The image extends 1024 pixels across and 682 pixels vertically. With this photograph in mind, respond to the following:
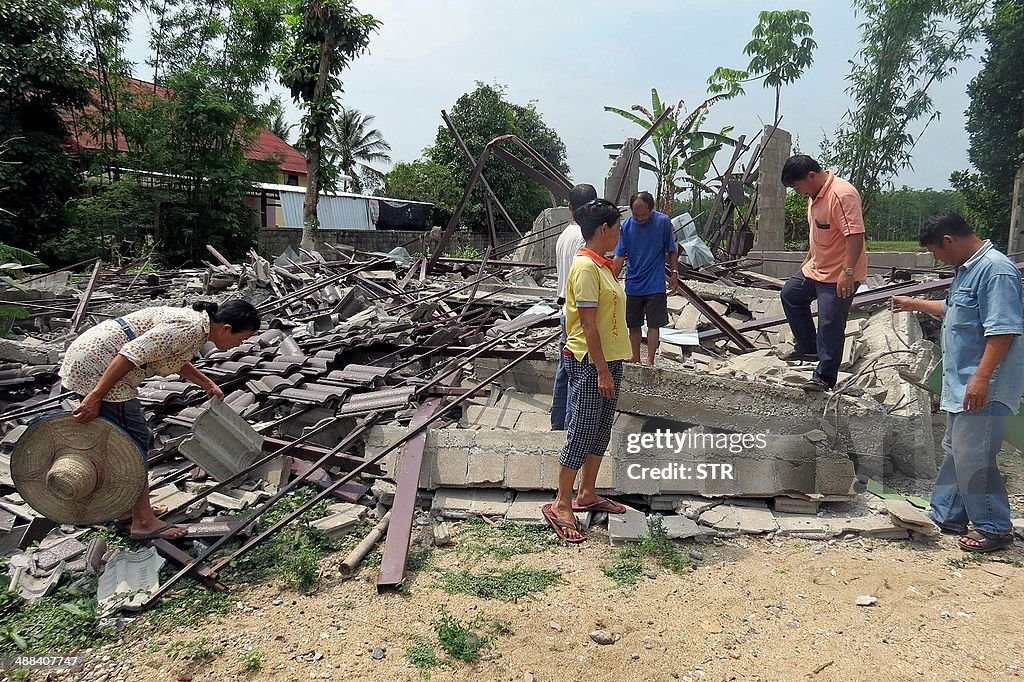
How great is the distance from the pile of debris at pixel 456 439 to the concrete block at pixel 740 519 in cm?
1

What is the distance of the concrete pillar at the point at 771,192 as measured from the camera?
45.0ft

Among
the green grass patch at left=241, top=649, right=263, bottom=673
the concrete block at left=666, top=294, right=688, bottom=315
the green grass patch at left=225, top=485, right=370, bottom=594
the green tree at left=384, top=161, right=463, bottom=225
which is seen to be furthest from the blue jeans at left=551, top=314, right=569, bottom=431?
the green tree at left=384, top=161, right=463, bottom=225

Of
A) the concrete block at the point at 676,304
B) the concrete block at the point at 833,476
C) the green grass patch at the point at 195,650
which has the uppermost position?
the concrete block at the point at 676,304

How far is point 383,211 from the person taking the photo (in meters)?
25.2

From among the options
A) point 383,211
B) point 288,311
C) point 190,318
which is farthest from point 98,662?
point 383,211

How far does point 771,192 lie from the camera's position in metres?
13.9

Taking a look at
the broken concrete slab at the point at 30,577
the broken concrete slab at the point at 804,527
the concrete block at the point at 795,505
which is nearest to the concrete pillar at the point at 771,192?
the concrete block at the point at 795,505

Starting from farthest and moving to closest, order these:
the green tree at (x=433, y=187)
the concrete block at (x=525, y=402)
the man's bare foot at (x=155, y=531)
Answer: the green tree at (x=433, y=187)
the concrete block at (x=525, y=402)
the man's bare foot at (x=155, y=531)

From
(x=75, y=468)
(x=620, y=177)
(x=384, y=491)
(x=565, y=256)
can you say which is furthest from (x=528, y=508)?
(x=620, y=177)

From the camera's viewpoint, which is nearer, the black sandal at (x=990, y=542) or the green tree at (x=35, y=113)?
the black sandal at (x=990, y=542)

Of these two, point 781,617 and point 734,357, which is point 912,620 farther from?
point 734,357

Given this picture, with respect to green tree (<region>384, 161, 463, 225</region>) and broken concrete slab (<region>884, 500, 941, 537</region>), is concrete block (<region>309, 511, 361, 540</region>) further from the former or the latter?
green tree (<region>384, 161, 463, 225</region>)

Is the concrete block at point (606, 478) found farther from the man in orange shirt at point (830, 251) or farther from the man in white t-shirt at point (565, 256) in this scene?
the man in orange shirt at point (830, 251)

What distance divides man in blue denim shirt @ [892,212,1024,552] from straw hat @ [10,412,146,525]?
14.7 ft
